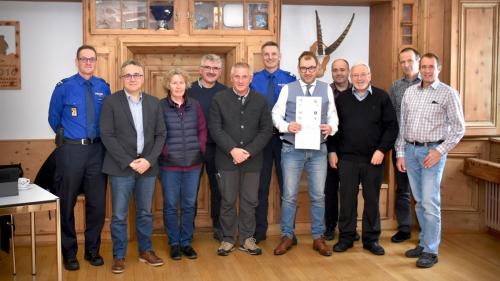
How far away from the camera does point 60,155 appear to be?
13.6ft

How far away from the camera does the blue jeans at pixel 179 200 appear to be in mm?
4355

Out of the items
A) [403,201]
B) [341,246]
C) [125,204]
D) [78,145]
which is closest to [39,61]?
[78,145]

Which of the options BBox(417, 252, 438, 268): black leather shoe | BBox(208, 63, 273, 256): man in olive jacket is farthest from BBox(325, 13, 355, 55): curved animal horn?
BBox(417, 252, 438, 268): black leather shoe

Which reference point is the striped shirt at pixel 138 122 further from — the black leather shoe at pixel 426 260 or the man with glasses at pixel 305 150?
the black leather shoe at pixel 426 260

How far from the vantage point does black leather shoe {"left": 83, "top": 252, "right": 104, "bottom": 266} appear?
429 centimetres

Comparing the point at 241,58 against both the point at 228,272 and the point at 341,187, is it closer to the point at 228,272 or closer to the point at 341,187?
the point at 341,187

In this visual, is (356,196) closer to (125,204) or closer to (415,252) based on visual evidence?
(415,252)

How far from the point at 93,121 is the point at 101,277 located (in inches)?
43.3

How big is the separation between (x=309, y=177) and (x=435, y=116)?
1.06 m

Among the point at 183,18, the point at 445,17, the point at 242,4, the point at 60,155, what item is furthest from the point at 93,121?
Result: the point at 445,17

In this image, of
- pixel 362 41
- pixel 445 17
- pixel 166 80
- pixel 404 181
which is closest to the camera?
pixel 166 80

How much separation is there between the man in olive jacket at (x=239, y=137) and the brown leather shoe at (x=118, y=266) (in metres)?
0.77

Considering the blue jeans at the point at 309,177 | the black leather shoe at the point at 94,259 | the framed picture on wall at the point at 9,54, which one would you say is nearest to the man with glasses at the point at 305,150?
the blue jeans at the point at 309,177

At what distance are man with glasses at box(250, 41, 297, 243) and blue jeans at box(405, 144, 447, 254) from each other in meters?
1.09
